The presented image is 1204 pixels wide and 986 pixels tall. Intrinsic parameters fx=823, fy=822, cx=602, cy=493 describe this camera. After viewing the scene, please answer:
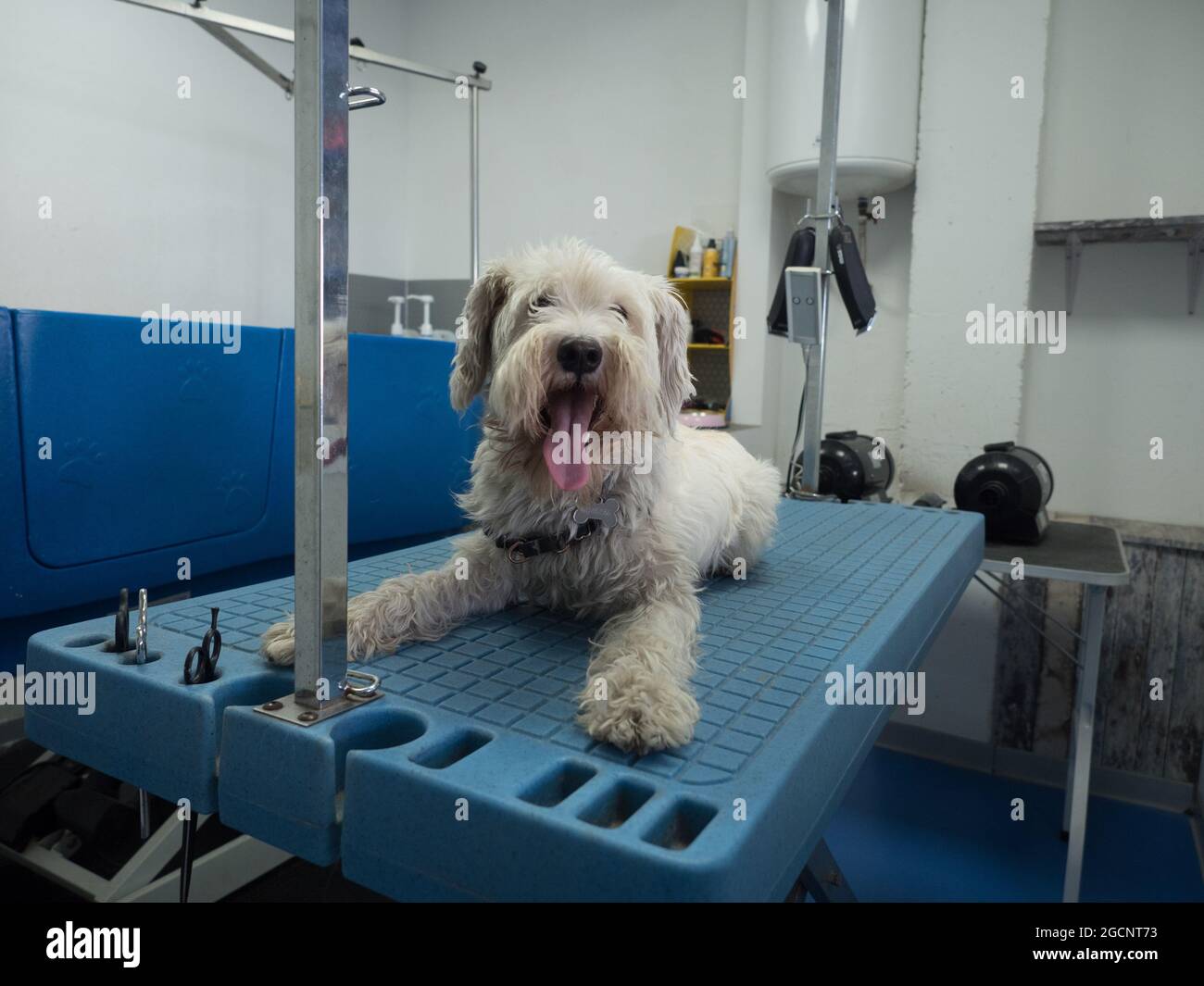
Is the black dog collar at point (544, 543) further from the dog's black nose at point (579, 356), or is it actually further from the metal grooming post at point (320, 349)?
the metal grooming post at point (320, 349)

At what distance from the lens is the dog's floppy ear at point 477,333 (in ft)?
5.27

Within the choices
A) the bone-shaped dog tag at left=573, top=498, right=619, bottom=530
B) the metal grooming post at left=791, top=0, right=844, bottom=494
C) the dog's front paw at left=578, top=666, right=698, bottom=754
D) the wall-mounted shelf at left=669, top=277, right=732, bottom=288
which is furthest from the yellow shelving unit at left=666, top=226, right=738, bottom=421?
the dog's front paw at left=578, top=666, right=698, bottom=754

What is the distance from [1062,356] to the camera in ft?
12.0

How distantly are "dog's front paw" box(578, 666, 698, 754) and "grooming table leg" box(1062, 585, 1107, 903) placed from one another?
7.27 feet

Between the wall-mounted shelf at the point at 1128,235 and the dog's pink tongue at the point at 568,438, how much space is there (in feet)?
9.31

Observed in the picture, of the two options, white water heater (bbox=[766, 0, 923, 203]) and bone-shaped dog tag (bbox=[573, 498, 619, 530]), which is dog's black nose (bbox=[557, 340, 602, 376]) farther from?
white water heater (bbox=[766, 0, 923, 203])

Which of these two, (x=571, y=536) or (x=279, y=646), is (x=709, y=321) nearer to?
(x=571, y=536)

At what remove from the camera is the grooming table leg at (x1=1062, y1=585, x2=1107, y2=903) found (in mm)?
2602

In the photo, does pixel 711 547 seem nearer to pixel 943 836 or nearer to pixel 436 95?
pixel 943 836

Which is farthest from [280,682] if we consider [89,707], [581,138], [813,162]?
[581,138]

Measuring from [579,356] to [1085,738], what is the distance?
7.59 ft

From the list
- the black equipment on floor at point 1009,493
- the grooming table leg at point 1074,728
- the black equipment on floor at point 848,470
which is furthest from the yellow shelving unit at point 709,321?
the grooming table leg at point 1074,728

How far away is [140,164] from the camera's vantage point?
4160 mm

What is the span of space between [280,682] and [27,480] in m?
1.37
